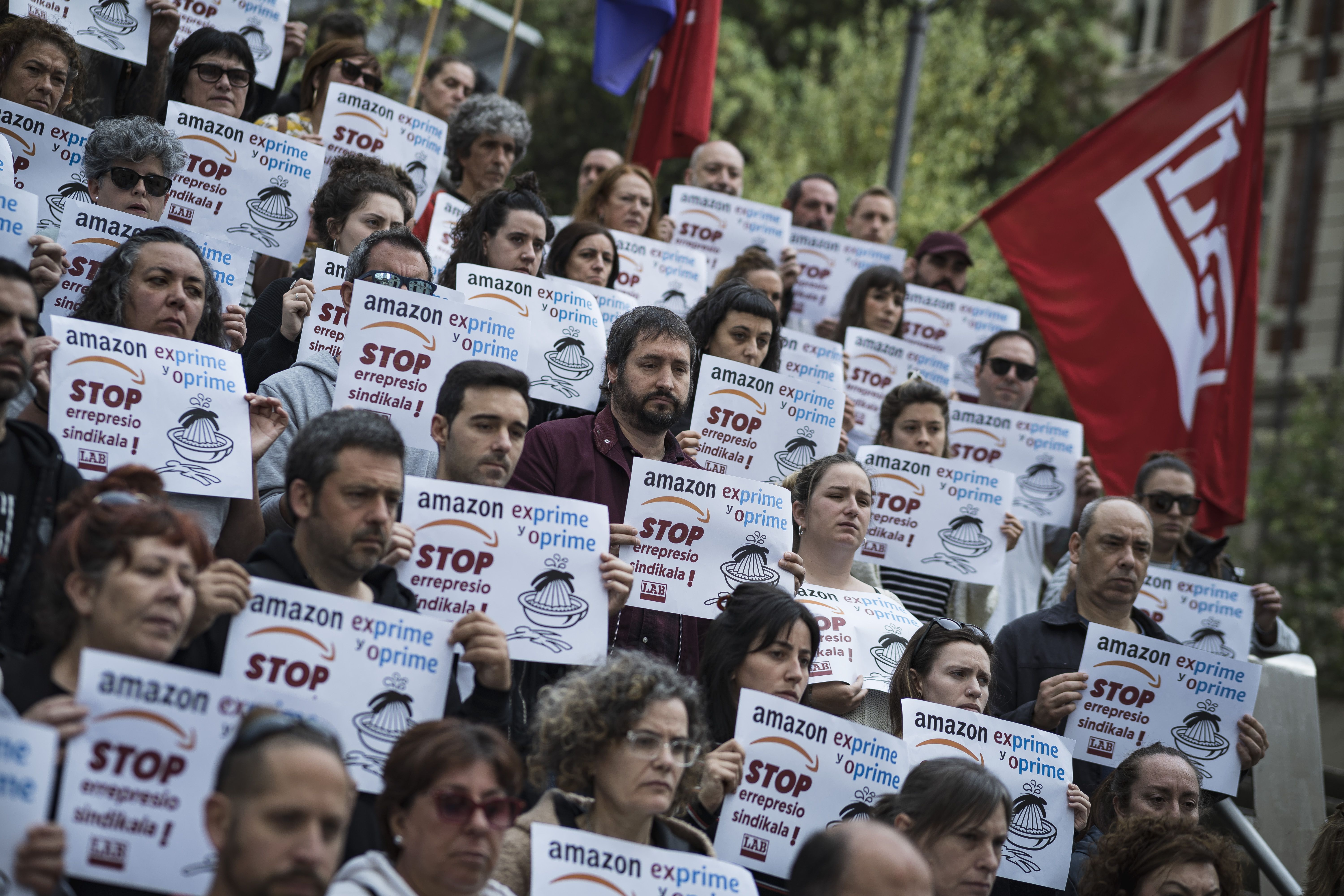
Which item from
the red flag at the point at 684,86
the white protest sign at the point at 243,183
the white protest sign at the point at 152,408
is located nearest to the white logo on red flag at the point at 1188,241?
the red flag at the point at 684,86

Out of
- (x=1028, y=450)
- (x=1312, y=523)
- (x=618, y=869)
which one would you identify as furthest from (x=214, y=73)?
(x=1312, y=523)

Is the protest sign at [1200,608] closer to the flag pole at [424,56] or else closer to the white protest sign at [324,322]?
the white protest sign at [324,322]

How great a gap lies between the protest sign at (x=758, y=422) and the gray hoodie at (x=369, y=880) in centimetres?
387

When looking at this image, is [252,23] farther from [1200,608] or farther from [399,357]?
[1200,608]

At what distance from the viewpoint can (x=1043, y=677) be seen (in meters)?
7.34

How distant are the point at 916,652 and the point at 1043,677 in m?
1.11

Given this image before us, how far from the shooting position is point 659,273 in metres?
10.0

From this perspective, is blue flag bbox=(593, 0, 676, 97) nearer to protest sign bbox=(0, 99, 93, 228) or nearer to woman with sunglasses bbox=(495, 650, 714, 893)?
protest sign bbox=(0, 99, 93, 228)

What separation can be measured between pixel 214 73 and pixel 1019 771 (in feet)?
19.3

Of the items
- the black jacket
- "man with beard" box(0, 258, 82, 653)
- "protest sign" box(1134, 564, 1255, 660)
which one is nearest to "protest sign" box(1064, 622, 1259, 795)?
the black jacket

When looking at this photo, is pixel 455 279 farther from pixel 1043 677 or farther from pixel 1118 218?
pixel 1118 218

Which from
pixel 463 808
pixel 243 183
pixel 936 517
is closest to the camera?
pixel 463 808

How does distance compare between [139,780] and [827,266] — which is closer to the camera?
[139,780]

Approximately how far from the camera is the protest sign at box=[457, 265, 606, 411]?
24.9 feet
